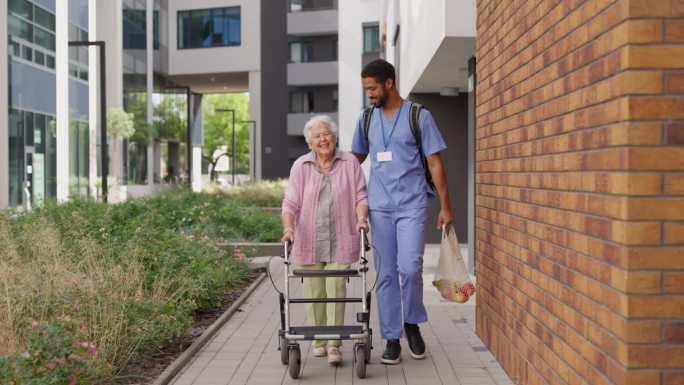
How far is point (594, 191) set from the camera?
409 cm

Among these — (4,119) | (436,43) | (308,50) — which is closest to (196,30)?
(308,50)

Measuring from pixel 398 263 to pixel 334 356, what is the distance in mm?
816

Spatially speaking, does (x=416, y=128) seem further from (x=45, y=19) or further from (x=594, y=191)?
(x=45, y=19)

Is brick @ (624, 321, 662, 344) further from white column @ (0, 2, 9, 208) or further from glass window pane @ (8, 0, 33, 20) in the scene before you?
glass window pane @ (8, 0, 33, 20)

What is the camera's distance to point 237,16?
191 feet

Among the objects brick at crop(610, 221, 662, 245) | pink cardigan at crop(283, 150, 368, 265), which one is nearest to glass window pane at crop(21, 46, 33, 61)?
pink cardigan at crop(283, 150, 368, 265)

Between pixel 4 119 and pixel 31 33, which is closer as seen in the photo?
pixel 4 119

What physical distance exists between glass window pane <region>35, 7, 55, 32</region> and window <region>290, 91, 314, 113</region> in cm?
3447

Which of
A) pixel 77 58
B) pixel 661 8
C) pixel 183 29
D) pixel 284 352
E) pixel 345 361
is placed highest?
pixel 183 29

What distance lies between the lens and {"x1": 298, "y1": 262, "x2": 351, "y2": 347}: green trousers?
6875mm

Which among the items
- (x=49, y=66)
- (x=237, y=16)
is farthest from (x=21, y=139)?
(x=237, y=16)

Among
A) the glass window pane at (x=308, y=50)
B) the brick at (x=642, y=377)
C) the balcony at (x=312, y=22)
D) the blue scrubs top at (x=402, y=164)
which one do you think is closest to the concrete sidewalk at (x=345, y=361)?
the blue scrubs top at (x=402, y=164)

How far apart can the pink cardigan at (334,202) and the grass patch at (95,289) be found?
133 centimetres

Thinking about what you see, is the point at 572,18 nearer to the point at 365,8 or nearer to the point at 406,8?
the point at 406,8
